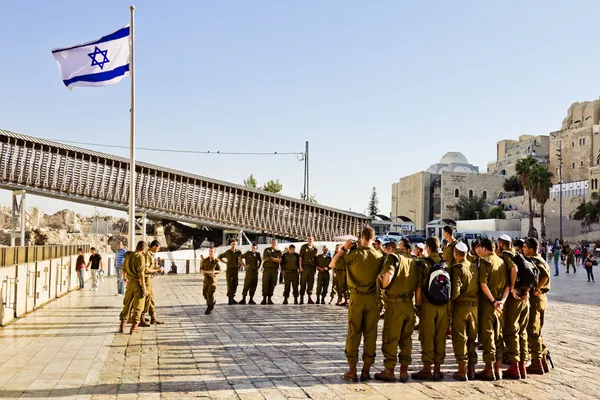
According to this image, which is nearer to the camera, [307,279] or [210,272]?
[210,272]

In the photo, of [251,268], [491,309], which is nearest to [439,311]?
[491,309]

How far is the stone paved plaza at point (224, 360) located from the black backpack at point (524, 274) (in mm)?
1162

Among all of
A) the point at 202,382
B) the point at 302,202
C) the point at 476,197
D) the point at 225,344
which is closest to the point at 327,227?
the point at 302,202

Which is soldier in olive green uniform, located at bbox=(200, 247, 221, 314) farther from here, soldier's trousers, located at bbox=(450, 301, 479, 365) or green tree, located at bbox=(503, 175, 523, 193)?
green tree, located at bbox=(503, 175, 523, 193)

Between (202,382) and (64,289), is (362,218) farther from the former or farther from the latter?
(202,382)

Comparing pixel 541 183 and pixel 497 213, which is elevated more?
pixel 541 183

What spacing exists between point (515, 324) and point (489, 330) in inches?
18.5

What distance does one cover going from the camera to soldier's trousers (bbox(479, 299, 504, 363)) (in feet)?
24.8

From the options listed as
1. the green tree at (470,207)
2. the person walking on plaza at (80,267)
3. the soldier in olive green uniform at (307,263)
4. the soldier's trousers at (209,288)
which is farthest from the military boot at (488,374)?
the green tree at (470,207)

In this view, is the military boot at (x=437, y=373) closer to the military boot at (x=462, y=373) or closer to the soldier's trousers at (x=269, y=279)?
the military boot at (x=462, y=373)

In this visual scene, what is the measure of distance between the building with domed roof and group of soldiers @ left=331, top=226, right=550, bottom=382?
92838 mm

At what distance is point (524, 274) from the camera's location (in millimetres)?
7809

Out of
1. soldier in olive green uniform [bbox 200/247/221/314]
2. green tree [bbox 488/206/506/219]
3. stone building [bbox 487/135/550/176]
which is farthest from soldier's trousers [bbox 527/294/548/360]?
stone building [bbox 487/135/550/176]

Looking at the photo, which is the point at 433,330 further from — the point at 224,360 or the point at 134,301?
the point at 134,301
